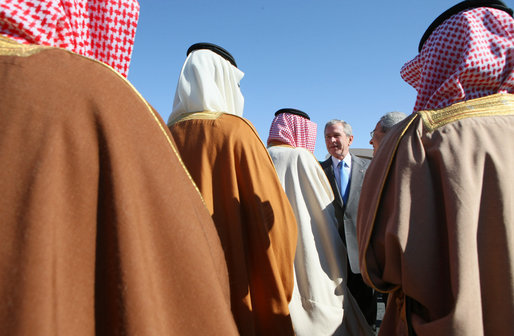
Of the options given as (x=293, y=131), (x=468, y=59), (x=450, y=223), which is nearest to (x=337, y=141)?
(x=293, y=131)

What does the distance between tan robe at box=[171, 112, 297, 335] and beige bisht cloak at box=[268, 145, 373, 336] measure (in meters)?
0.76

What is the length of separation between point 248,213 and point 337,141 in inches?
109

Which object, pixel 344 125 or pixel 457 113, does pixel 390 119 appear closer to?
pixel 344 125

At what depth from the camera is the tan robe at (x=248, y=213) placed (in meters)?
2.15

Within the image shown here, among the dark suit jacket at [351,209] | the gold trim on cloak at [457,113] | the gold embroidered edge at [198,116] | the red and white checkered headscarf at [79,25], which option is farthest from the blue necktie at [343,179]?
the red and white checkered headscarf at [79,25]

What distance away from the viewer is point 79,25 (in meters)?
1.05

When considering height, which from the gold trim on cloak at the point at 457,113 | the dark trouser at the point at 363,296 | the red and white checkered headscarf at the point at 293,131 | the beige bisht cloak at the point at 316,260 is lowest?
the dark trouser at the point at 363,296

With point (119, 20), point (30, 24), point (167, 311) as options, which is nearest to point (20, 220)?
point (167, 311)

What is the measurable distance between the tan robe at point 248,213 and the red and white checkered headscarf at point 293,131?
6.18ft

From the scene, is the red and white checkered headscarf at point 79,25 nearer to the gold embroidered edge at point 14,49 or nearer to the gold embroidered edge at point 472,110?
the gold embroidered edge at point 14,49

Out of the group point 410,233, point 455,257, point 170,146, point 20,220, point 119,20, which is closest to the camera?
point 20,220

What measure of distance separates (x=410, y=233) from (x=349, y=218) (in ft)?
7.24

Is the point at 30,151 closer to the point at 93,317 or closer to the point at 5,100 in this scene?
the point at 5,100

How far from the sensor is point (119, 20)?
1169mm
